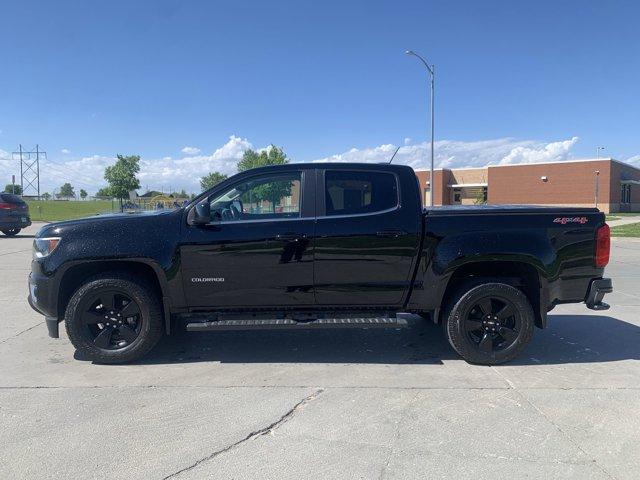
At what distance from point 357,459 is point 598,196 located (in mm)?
52848

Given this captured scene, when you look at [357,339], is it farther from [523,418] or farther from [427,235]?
[523,418]

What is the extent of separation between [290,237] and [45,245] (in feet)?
7.65

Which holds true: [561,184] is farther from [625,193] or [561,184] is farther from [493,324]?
[493,324]

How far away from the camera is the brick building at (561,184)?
48062 millimetres

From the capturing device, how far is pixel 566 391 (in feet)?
14.0

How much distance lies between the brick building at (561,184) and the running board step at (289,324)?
41778 millimetres

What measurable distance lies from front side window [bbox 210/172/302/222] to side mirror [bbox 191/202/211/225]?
21cm

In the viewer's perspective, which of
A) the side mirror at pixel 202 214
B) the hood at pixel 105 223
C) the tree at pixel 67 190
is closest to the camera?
the side mirror at pixel 202 214

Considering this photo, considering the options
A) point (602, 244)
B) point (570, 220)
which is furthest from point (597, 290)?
point (570, 220)

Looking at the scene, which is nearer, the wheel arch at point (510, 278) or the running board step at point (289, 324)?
the running board step at point (289, 324)

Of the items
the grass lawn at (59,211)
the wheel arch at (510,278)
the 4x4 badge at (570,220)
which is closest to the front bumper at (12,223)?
the grass lawn at (59,211)

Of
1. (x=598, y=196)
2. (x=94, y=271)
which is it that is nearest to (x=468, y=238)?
(x=94, y=271)

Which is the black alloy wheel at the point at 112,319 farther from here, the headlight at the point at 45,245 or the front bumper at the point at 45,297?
the headlight at the point at 45,245

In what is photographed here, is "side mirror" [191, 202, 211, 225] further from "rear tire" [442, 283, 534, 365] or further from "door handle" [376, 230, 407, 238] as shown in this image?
"rear tire" [442, 283, 534, 365]
